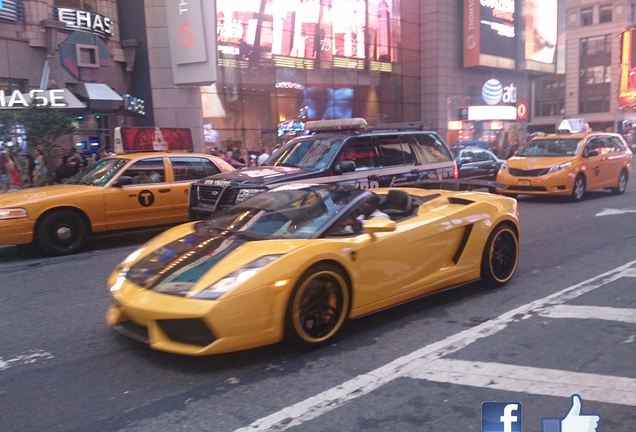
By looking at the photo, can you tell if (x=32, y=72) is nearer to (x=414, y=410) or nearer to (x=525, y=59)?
(x=414, y=410)

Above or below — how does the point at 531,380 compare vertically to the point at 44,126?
below

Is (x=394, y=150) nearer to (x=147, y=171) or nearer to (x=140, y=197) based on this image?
(x=147, y=171)

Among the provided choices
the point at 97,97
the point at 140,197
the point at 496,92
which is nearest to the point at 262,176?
the point at 140,197

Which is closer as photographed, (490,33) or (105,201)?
(105,201)

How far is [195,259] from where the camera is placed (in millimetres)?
4398

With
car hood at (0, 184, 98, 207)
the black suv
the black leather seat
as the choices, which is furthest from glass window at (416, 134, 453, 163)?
car hood at (0, 184, 98, 207)

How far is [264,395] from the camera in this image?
3639mm

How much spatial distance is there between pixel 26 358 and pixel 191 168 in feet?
20.4

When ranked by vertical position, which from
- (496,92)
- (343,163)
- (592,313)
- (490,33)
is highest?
(490,33)

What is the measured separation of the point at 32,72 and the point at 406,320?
19.0 metres

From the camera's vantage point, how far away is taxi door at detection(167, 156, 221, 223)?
9945 mm

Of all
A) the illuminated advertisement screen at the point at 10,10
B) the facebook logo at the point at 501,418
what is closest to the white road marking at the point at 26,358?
the facebook logo at the point at 501,418

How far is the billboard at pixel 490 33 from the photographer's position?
3841 centimetres

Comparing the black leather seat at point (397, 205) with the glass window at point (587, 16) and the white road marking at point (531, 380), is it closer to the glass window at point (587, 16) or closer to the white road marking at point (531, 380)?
the white road marking at point (531, 380)
